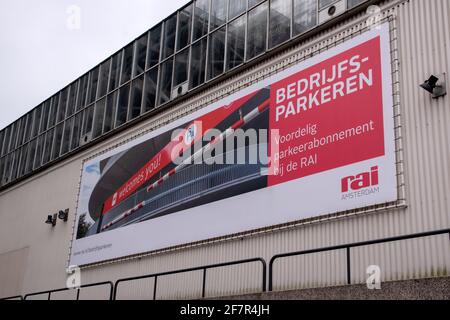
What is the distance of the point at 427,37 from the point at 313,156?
3.82m

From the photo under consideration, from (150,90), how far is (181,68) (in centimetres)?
188

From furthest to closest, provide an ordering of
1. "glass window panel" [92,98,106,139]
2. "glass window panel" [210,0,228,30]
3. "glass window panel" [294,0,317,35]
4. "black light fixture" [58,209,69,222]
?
"glass window panel" [92,98,106,139]
"black light fixture" [58,209,69,222]
"glass window panel" [210,0,228,30]
"glass window panel" [294,0,317,35]

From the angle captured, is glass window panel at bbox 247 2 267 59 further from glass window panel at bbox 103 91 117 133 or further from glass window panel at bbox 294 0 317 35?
glass window panel at bbox 103 91 117 133

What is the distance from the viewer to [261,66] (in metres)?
18.8

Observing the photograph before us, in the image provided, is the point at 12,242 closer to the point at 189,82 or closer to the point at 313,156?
the point at 189,82

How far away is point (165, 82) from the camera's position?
22750mm

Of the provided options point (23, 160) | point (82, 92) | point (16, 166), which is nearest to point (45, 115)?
point (23, 160)

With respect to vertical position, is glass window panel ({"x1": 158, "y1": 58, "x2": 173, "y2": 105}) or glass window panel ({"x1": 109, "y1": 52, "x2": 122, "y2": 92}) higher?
glass window panel ({"x1": 109, "y1": 52, "x2": 122, "y2": 92})

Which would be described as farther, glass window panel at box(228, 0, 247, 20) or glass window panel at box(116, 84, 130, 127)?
glass window panel at box(116, 84, 130, 127)

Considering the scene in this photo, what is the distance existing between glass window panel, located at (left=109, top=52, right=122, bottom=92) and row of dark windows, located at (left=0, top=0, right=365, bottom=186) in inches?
1.8

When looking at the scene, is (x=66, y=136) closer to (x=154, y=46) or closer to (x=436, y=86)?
(x=154, y=46)

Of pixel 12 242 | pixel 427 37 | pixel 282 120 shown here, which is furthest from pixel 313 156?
pixel 12 242

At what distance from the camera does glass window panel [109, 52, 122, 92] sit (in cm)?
2578

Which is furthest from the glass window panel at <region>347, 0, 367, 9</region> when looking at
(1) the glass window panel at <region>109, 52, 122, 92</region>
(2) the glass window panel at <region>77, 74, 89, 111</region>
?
(2) the glass window panel at <region>77, 74, 89, 111</region>
